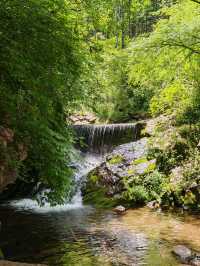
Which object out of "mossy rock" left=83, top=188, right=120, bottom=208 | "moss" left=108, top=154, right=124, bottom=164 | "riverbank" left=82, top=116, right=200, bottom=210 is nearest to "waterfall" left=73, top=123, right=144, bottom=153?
"riverbank" left=82, top=116, right=200, bottom=210

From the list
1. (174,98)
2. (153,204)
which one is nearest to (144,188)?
(153,204)

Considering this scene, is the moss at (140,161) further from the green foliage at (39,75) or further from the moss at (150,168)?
the green foliage at (39,75)

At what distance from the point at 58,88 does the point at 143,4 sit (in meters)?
36.9

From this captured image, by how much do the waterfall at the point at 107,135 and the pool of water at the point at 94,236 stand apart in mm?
7042

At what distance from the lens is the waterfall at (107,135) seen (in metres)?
20.6

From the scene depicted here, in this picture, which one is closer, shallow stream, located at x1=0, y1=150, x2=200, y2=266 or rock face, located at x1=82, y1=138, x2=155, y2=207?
shallow stream, located at x1=0, y1=150, x2=200, y2=266

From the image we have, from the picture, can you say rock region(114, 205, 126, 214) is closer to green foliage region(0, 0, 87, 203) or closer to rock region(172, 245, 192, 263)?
rock region(172, 245, 192, 263)

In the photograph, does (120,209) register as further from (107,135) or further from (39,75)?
(39,75)

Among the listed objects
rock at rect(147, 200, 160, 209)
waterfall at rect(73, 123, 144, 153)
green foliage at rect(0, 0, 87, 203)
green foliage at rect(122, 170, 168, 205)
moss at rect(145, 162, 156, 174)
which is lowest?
rock at rect(147, 200, 160, 209)

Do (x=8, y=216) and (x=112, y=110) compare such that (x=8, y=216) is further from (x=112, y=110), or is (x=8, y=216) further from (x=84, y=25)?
(x=112, y=110)

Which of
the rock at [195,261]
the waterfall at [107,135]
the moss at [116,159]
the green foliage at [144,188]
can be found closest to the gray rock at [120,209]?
the green foliage at [144,188]

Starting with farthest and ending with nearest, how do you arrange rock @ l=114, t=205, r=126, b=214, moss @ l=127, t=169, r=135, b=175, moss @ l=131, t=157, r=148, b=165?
moss @ l=131, t=157, r=148, b=165
moss @ l=127, t=169, r=135, b=175
rock @ l=114, t=205, r=126, b=214

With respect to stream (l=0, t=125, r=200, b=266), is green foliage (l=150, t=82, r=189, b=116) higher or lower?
higher

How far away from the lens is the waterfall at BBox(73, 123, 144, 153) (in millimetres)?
20625
